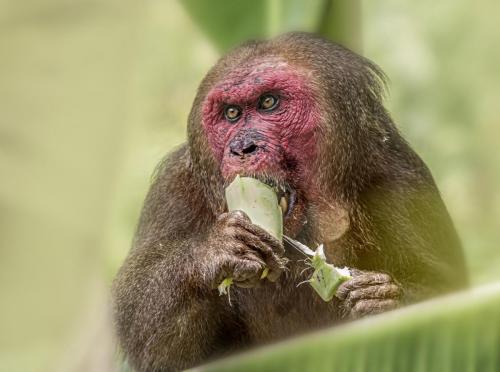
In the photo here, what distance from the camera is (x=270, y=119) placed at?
293cm

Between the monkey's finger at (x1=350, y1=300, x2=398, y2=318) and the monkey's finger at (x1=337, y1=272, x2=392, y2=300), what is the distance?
67mm

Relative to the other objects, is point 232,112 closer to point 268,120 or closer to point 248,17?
point 268,120

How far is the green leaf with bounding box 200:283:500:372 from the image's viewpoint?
1.05 metres

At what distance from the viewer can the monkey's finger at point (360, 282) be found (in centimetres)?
278

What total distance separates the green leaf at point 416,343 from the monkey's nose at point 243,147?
153cm

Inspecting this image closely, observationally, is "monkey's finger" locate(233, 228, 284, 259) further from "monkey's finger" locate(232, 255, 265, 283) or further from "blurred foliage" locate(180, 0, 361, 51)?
"blurred foliage" locate(180, 0, 361, 51)

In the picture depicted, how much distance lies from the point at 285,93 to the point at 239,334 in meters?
1.05

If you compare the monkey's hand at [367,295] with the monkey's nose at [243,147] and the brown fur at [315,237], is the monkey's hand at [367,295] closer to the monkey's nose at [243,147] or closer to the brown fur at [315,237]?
the brown fur at [315,237]

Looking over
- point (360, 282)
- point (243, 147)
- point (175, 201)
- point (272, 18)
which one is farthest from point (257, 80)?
point (360, 282)

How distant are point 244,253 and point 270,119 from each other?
1.79 feet

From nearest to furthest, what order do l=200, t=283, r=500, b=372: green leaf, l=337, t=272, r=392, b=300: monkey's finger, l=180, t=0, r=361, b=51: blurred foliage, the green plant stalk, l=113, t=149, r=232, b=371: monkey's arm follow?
1. l=200, t=283, r=500, b=372: green leaf
2. the green plant stalk
3. l=337, t=272, r=392, b=300: monkey's finger
4. l=113, t=149, r=232, b=371: monkey's arm
5. l=180, t=0, r=361, b=51: blurred foliage

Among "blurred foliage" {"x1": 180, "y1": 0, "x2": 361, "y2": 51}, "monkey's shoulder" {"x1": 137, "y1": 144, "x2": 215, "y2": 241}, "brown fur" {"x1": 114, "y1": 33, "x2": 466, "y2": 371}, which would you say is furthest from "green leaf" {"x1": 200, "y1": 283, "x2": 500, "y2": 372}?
"blurred foliage" {"x1": 180, "y1": 0, "x2": 361, "y2": 51}

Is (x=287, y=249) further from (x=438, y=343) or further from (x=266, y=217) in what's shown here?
(x=438, y=343)

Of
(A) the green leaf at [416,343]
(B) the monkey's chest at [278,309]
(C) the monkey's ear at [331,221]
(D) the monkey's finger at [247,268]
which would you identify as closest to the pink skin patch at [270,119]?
(C) the monkey's ear at [331,221]
